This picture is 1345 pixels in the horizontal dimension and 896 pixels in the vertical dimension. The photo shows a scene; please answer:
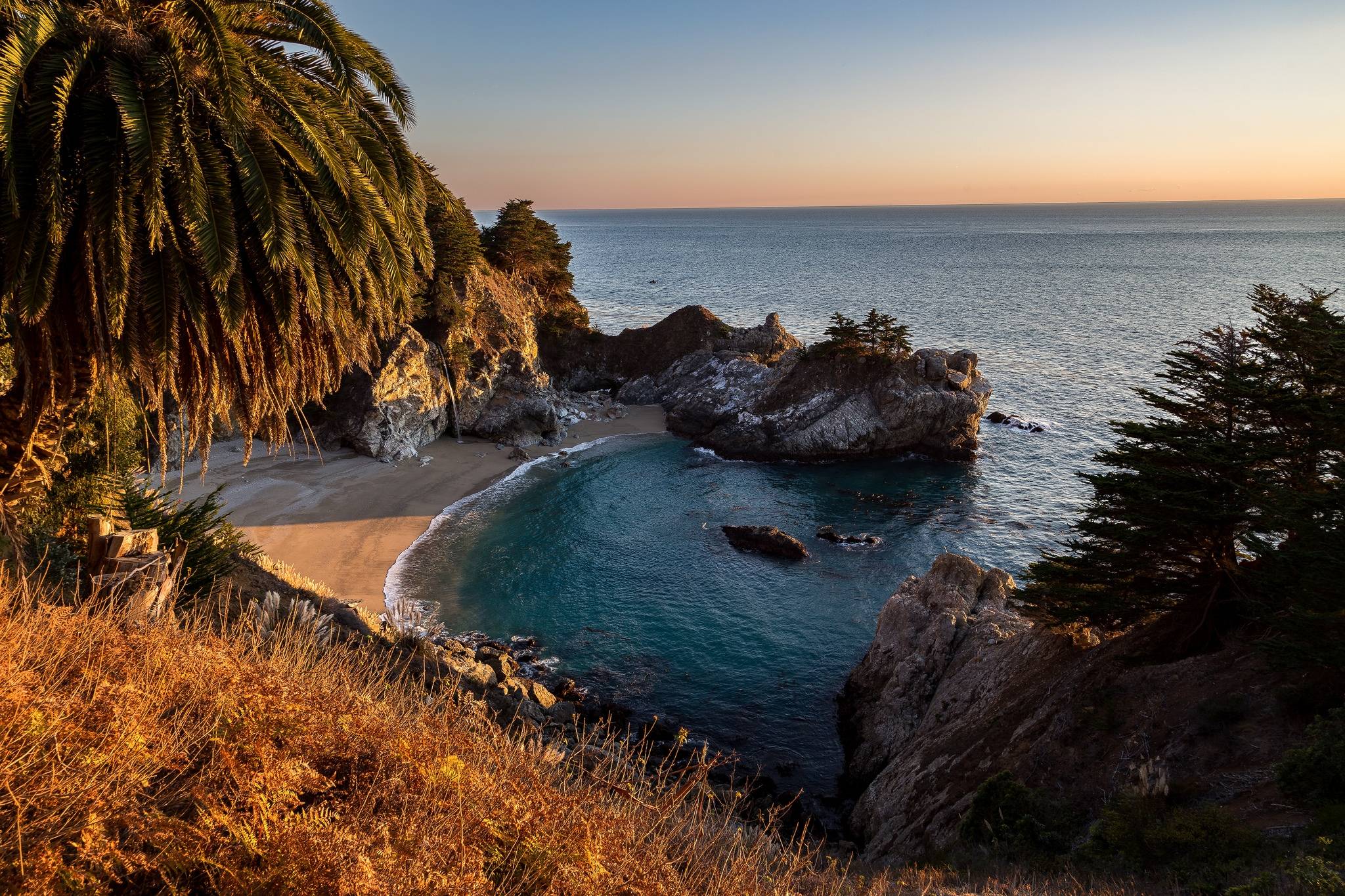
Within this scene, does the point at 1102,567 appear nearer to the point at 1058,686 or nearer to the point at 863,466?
the point at 1058,686

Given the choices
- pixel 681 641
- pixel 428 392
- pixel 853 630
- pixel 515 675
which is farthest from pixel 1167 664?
pixel 428 392

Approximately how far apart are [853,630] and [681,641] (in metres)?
6.62

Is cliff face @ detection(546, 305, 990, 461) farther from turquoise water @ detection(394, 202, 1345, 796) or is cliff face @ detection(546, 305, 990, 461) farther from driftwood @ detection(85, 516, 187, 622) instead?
driftwood @ detection(85, 516, 187, 622)

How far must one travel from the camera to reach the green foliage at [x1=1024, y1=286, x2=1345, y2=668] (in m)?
14.4

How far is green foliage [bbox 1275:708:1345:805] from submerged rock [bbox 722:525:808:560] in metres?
21.8

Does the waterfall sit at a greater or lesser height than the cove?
greater

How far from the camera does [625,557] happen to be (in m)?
32.9

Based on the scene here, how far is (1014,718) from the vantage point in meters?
16.7

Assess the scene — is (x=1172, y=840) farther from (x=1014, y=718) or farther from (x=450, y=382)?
(x=450, y=382)

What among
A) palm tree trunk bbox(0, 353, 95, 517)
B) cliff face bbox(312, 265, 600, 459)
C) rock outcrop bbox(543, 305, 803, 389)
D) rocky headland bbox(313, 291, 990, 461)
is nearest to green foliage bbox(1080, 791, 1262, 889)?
palm tree trunk bbox(0, 353, 95, 517)

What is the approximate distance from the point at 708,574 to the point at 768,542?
365 centimetres

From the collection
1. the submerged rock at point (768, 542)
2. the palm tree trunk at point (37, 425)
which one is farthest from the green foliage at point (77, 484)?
the submerged rock at point (768, 542)

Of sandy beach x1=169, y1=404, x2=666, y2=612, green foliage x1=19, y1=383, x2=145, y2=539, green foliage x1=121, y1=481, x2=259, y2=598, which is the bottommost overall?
sandy beach x1=169, y1=404, x2=666, y2=612

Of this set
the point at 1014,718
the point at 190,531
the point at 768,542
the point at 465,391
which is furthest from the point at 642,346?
the point at 190,531
